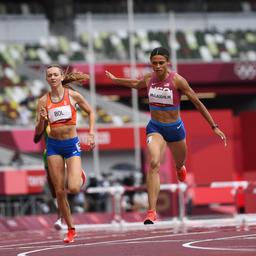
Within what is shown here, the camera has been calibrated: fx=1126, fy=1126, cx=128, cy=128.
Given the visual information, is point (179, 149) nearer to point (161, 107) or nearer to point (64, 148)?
point (161, 107)

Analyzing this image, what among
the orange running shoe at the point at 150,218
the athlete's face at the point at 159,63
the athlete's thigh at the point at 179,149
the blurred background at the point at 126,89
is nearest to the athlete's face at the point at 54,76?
the athlete's face at the point at 159,63

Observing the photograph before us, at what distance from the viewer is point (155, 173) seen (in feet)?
46.8

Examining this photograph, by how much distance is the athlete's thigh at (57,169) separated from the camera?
46.5ft

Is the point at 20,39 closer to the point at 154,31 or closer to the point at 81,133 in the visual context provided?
the point at 154,31

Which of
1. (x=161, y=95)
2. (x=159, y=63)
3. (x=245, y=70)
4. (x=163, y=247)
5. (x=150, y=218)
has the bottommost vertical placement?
(x=163, y=247)

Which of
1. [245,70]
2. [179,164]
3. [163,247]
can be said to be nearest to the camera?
[163,247]

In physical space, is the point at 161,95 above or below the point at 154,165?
above

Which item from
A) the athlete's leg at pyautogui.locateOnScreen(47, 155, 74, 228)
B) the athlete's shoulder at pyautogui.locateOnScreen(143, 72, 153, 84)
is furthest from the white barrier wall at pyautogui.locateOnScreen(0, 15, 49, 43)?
the athlete's leg at pyautogui.locateOnScreen(47, 155, 74, 228)

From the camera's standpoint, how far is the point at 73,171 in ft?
46.5

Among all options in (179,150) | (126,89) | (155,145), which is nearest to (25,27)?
(126,89)

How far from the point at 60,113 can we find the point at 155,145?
50.2 inches

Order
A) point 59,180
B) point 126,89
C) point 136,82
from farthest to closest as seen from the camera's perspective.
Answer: point 126,89, point 136,82, point 59,180

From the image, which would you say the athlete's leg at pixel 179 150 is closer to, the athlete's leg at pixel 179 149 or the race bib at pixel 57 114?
the athlete's leg at pixel 179 149

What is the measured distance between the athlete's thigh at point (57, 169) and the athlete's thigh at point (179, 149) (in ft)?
4.96
